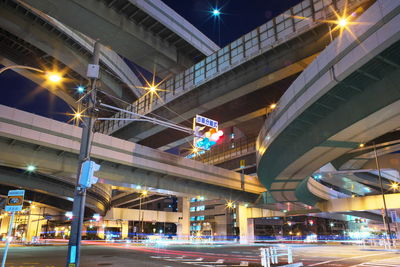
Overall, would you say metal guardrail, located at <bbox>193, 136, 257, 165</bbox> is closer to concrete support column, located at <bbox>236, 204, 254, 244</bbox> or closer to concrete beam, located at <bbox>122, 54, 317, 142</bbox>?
concrete support column, located at <bbox>236, 204, 254, 244</bbox>

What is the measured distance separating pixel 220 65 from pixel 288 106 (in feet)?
39.6

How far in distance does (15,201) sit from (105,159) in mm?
12357

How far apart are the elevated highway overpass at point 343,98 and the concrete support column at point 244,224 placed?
1233 inches

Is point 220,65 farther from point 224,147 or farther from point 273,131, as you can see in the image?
point 224,147

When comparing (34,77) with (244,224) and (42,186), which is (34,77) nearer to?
(42,186)

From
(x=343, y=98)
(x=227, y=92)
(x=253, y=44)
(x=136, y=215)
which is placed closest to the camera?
(x=343, y=98)

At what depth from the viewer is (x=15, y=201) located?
11.3 metres

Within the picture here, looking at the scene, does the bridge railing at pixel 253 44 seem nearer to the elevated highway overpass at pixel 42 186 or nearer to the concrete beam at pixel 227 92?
the concrete beam at pixel 227 92

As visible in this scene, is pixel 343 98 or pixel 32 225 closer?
pixel 343 98

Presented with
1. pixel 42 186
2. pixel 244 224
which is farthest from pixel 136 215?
pixel 42 186

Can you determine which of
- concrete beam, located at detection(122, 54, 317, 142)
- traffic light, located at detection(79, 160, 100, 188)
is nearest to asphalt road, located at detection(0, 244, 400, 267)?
traffic light, located at detection(79, 160, 100, 188)

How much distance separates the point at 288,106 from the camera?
16.4 m

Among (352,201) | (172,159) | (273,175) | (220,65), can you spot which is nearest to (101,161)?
(172,159)

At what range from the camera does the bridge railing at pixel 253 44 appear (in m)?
20.6
